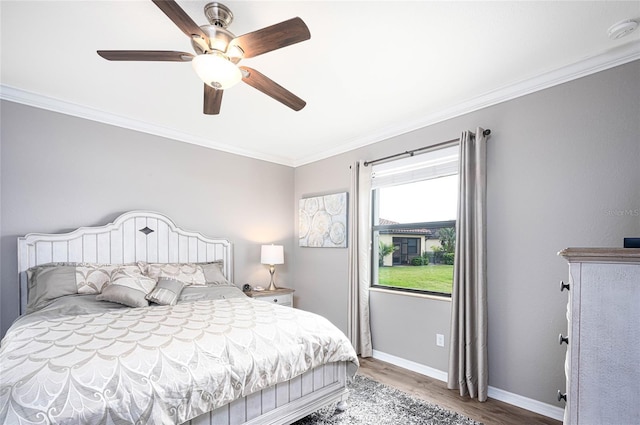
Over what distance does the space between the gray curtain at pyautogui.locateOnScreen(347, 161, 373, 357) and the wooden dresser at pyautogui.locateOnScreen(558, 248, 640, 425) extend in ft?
7.22

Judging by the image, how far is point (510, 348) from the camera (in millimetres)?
2488

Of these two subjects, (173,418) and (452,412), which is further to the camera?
(452,412)

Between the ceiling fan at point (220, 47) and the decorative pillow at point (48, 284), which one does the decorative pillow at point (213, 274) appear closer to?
the decorative pillow at point (48, 284)

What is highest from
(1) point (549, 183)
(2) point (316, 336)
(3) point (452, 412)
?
(1) point (549, 183)

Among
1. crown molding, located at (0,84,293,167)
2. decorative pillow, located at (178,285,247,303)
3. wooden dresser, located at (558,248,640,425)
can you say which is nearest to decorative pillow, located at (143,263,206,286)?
decorative pillow, located at (178,285,247,303)

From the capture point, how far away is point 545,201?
2385 mm

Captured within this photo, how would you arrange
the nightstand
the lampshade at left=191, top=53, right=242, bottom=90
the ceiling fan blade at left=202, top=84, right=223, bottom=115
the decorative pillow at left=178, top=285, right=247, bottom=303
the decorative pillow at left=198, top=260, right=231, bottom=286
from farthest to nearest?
the nightstand
the decorative pillow at left=198, top=260, right=231, bottom=286
the decorative pillow at left=178, top=285, right=247, bottom=303
the ceiling fan blade at left=202, top=84, right=223, bottom=115
the lampshade at left=191, top=53, right=242, bottom=90

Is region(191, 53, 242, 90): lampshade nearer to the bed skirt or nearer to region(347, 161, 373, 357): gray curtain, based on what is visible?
the bed skirt

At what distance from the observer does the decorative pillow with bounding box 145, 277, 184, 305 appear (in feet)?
8.57

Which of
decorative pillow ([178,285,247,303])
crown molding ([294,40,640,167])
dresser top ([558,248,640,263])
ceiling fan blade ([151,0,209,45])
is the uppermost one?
crown molding ([294,40,640,167])

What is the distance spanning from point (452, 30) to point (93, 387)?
→ 270cm

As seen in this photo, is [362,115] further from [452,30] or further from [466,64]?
[452,30]

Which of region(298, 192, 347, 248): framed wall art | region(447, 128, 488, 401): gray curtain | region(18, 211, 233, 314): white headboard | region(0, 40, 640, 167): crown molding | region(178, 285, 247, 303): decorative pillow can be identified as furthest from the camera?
region(298, 192, 347, 248): framed wall art

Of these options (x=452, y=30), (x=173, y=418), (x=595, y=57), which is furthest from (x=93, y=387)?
(x=595, y=57)
